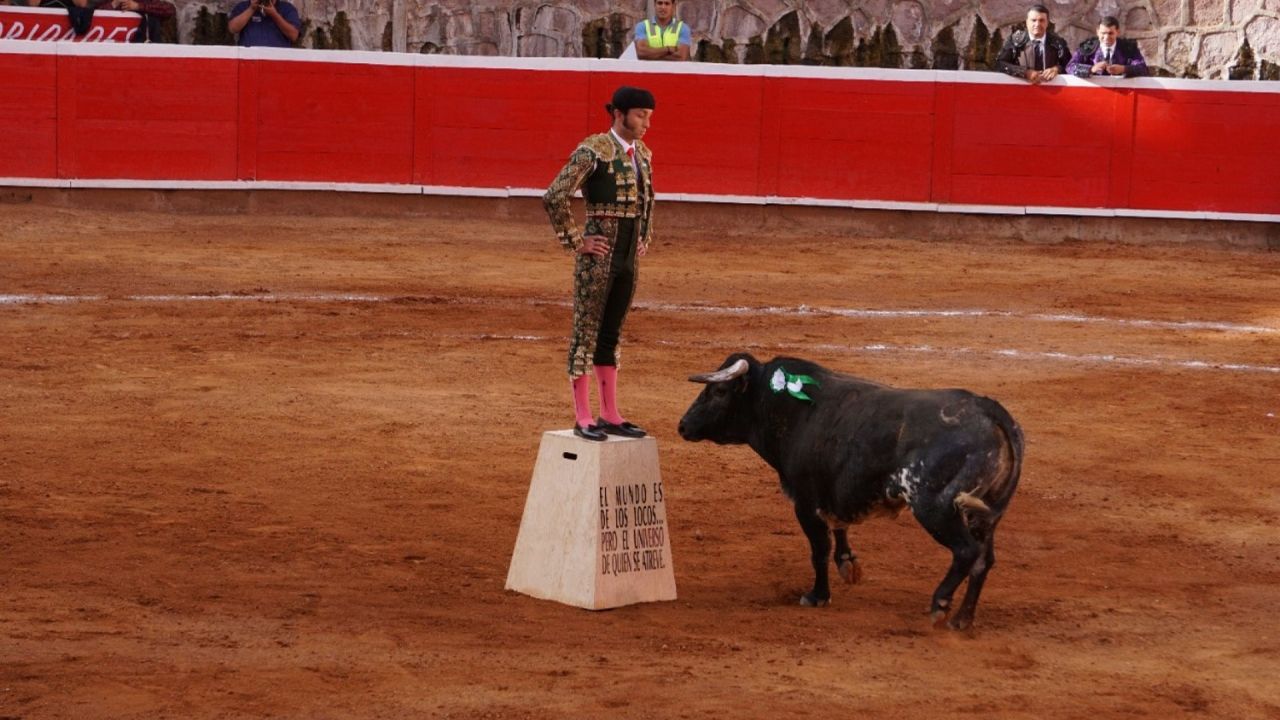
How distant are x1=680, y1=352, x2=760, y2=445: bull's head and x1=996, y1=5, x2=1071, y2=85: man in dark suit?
11420mm

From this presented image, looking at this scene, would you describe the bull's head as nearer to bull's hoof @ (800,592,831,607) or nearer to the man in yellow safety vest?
bull's hoof @ (800,592,831,607)

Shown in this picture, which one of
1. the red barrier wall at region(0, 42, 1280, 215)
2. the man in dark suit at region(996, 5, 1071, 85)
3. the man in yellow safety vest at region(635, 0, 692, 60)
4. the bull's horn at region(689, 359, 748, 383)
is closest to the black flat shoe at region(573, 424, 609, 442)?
the bull's horn at region(689, 359, 748, 383)

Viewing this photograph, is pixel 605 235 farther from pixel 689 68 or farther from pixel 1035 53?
pixel 1035 53

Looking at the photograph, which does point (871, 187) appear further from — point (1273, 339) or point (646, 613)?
point (646, 613)

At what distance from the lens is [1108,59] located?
17.7 metres

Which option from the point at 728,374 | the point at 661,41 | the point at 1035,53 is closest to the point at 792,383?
the point at 728,374

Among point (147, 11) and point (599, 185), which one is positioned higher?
point (147, 11)

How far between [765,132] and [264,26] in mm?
4642

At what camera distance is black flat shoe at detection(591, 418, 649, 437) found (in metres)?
6.82

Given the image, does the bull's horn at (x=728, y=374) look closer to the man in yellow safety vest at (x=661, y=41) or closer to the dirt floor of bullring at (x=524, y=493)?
the dirt floor of bullring at (x=524, y=493)

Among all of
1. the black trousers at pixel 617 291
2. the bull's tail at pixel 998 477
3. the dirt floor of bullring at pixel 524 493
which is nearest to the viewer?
the dirt floor of bullring at pixel 524 493

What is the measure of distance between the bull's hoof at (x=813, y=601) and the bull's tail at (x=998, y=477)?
0.68 metres

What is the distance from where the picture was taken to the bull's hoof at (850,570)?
684 centimetres

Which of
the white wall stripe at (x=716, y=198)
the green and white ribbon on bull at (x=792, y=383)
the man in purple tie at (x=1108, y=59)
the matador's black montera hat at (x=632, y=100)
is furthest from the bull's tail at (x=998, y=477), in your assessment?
the man in purple tie at (x=1108, y=59)
